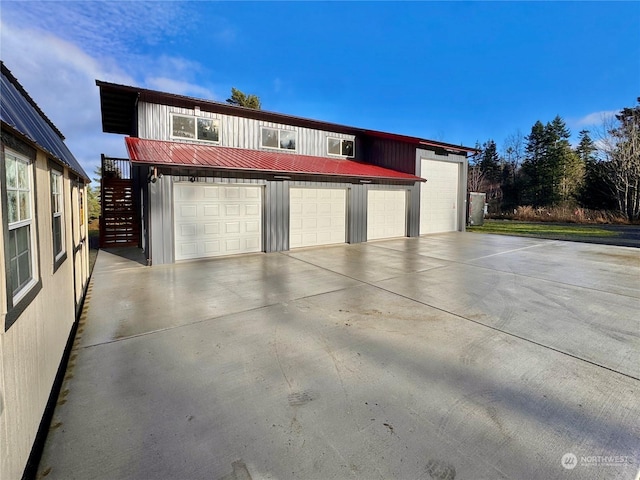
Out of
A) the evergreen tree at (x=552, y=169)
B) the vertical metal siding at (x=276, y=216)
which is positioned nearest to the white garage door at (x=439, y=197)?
the vertical metal siding at (x=276, y=216)

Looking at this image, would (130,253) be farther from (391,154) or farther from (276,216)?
(391,154)

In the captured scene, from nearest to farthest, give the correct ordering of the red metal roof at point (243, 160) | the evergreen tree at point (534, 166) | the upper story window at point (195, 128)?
the red metal roof at point (243, 160) → the upper story window at point (195, 128) → the evergreen tree at point (534, 166)

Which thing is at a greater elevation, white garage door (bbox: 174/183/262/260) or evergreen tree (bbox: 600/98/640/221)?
evergreen tree (bbox: 600/98/640/221)

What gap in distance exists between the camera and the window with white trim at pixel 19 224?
2.02m

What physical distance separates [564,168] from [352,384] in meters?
36.9

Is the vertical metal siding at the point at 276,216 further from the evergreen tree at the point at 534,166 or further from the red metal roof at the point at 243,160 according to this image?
the evergreen tree at the point at 534,166

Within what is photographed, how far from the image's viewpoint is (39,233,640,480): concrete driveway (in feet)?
6.83

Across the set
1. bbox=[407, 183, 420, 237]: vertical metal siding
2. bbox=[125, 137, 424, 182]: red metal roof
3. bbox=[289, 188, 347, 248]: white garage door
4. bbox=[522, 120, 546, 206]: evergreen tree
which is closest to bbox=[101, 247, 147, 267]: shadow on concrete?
bbox=[125, 137, 424, 182]: red metal roof

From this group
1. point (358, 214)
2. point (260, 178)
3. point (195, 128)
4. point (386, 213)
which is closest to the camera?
point (260, 178)

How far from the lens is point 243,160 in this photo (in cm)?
1013

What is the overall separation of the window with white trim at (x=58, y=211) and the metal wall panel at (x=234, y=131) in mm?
6698

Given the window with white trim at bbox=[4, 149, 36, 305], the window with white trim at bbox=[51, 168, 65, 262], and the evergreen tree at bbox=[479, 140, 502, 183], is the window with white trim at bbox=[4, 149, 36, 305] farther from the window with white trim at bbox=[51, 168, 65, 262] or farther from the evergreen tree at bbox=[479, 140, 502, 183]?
the evergreen tree at bbox=[479, 140, 502, 183]

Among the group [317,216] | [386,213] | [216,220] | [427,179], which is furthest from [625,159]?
[216,220]

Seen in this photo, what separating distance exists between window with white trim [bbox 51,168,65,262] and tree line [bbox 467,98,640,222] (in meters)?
16.3
